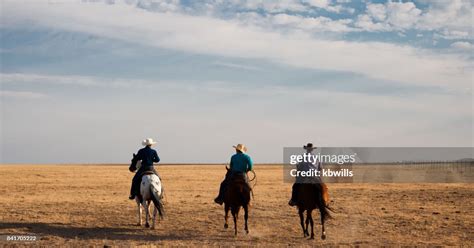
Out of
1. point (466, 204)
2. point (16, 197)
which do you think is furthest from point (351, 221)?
point (16, 197)

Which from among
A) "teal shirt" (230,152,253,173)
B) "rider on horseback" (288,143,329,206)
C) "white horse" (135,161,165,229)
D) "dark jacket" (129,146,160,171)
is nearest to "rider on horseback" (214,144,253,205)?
"teal shirt" (230,152,253,173)

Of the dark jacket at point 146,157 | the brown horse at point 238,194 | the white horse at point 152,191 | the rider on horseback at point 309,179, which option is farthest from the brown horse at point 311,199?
the dark jacket at point 146,157

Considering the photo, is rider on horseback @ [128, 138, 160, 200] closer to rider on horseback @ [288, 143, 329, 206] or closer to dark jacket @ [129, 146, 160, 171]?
dark jacket @ [129, 146, 160, 171]

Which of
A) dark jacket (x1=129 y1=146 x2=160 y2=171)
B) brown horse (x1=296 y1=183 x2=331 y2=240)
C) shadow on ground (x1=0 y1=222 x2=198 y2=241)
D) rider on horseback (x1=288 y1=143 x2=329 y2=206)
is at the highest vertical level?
dark jacket (x1=129 y1=146 x2=160 y2=171)

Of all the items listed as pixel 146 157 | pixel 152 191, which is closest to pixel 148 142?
pixel 146 157

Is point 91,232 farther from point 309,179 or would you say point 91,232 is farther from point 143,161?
point 309,179

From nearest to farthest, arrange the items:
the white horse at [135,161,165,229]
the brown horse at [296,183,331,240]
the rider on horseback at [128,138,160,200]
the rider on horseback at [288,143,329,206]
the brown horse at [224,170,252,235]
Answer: the brown horse at [296,183,331,240] → the rider on horseback at [288,143,329,206] → the brown horse at [224,170,252,235] → the white horse at [135,161,165,229] → the rider on horseback at [128,138,160,200]

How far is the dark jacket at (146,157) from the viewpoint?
1681 cm

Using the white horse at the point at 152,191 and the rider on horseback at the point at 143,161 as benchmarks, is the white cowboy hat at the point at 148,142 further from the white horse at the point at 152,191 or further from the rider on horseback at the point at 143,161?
the white horse at the point at 152,191

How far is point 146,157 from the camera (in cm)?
1680

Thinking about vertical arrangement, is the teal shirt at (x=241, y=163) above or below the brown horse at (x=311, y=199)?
above

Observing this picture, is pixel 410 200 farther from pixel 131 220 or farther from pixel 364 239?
pixel 131 220

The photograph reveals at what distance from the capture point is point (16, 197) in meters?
27.2

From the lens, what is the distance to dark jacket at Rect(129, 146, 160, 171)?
16.8m
